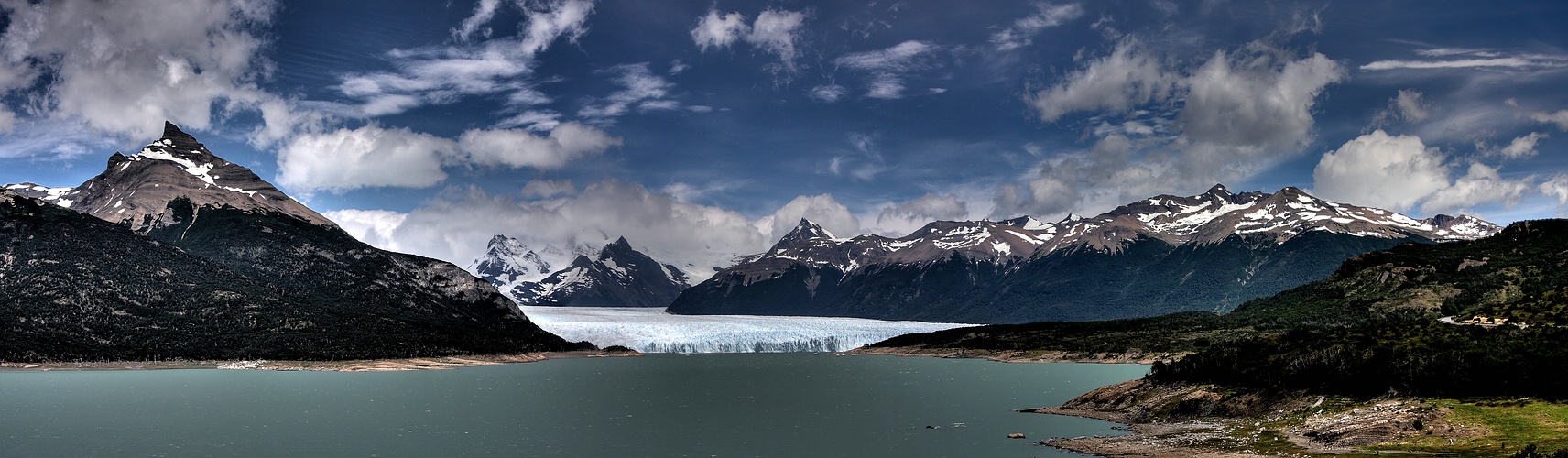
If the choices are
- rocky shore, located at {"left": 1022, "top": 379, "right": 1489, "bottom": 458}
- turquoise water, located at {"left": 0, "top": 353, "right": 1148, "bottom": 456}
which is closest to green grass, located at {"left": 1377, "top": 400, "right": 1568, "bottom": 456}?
rocky shore, located at {"left": 1022, "top": 379, "right": 1489, "bottom": 458}

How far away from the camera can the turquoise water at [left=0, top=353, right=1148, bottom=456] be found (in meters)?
81.4

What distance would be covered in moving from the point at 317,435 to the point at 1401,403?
89.5 meters

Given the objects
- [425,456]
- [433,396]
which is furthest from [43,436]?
[433,396]

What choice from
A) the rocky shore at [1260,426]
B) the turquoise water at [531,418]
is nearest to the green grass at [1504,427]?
the rocky shore at [1260,426]

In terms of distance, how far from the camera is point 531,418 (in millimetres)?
108938

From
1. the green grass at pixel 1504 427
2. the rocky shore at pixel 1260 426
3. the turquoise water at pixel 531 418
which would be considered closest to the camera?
the green grass at pixel 1504 427

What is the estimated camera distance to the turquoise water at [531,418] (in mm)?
81375

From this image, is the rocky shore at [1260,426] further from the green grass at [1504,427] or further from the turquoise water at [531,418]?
the turquoise water at [531,418]

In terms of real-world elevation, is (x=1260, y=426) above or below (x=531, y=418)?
below

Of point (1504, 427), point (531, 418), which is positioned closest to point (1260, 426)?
point (1504, 427)

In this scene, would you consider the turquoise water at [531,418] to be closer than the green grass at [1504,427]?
No

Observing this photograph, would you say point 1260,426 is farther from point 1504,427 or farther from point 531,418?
point 531,418

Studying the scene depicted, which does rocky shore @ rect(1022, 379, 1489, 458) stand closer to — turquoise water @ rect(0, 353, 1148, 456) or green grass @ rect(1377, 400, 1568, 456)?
green grass @ rect(1377, 400, 1568, 456)

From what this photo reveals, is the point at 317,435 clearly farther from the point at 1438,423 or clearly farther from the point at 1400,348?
the point at 1400,348
